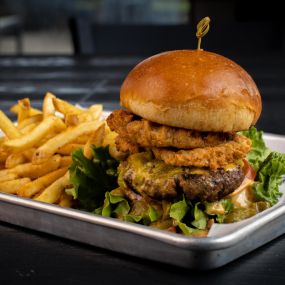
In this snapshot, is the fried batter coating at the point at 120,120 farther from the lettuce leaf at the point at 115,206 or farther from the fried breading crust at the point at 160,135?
the lettuce leaf at the point at 115,206

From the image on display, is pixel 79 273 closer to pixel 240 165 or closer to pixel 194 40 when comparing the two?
pixel 240 165

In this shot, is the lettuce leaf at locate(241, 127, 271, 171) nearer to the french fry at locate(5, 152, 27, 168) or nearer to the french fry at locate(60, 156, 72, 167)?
the french fry at locate(60, 156, 72, 167)

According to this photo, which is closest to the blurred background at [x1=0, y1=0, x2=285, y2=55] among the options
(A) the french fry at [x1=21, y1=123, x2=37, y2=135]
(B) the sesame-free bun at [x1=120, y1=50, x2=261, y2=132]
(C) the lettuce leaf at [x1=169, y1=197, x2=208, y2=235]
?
(A) the french fry at [x1=21, y1=123, x2=37, y2=135]

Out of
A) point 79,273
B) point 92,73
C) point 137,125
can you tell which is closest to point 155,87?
point 137,125

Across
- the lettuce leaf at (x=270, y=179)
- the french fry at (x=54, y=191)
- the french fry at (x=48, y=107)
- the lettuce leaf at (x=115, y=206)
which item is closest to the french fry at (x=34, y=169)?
the french fry at (x=54, y=191)

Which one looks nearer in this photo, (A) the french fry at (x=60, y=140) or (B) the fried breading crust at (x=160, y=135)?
(B) the fried breading crust at (x=160, y=135)

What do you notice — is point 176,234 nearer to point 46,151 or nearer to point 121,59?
point 46,151
